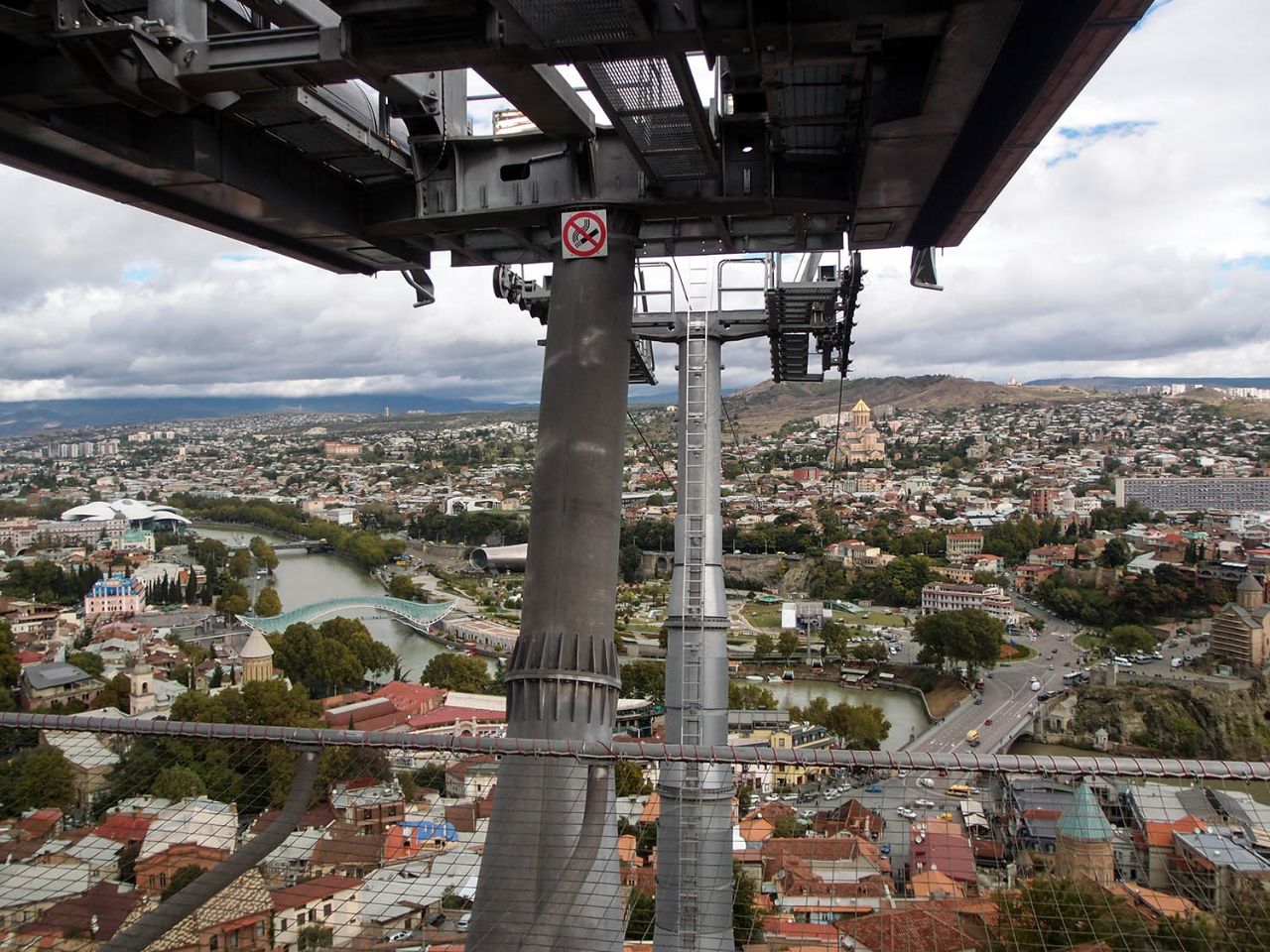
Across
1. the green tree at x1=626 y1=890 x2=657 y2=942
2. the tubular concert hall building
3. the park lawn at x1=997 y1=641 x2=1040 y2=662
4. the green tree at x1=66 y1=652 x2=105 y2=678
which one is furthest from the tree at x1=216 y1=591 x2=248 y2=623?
the green tree at x1=626 y1=890 x2=657 y2=942

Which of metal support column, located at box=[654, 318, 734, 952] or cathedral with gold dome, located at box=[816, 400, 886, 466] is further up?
metal support column, located at box=[654, 318, 734, 952]

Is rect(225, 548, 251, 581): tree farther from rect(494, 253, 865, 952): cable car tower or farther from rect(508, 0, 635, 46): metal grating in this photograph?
rect(508, 0, 635, 46): metal grating

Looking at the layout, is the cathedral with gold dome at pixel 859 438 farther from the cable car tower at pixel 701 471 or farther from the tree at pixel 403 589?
the cable car tower at pixel 701 471

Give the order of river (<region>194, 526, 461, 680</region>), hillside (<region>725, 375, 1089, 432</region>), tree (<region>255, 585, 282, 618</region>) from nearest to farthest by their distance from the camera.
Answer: river (<region>194, 526, 461, 680</region>), tree (<region>255, 585, 282, 618</region>), hillside (<region>725, 375, 1089, 432</region>)

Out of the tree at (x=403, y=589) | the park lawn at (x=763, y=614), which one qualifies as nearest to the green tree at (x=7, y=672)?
the tree at (x=403, y=589)

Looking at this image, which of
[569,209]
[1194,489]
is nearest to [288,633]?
[569,209]
